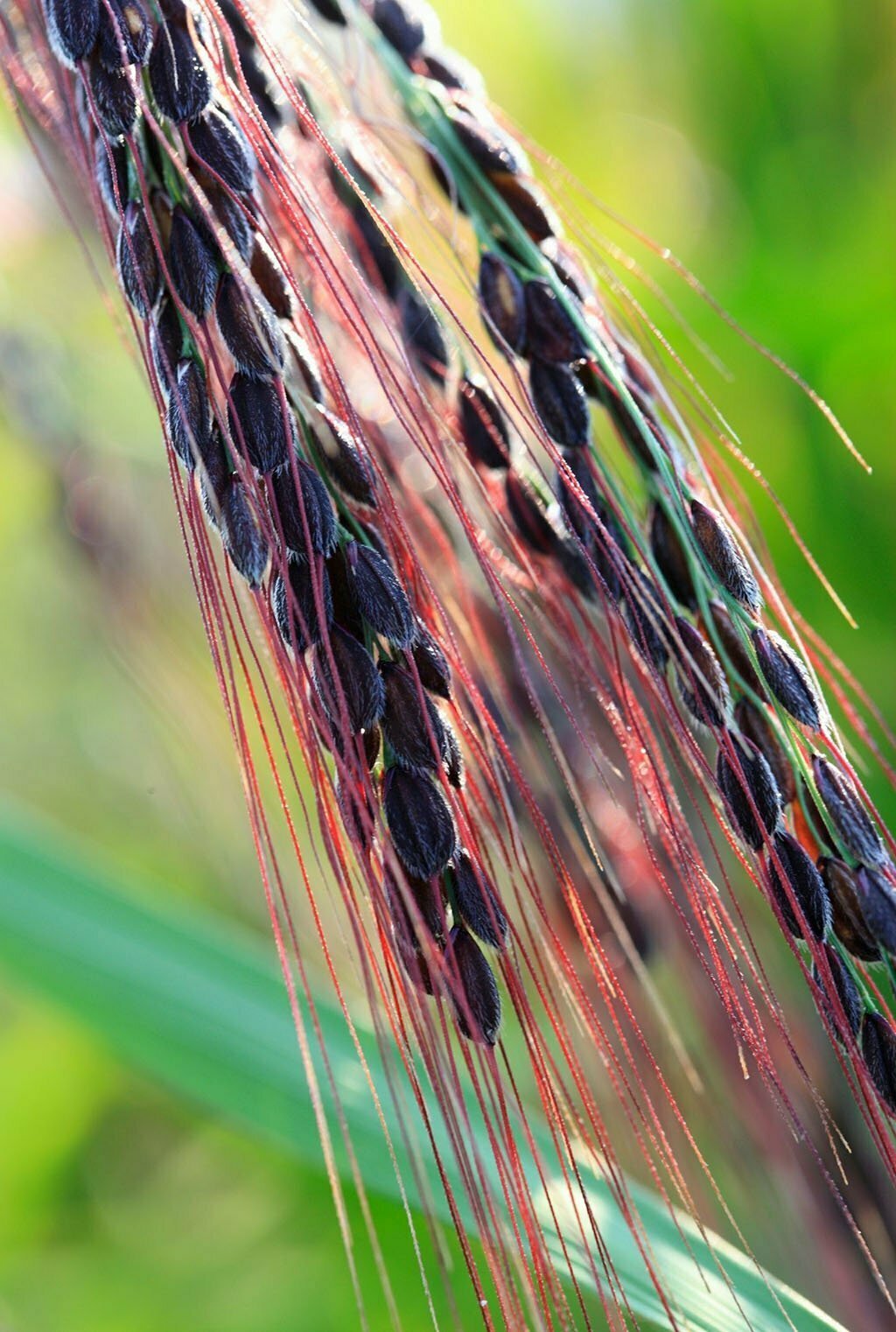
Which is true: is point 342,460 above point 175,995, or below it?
above

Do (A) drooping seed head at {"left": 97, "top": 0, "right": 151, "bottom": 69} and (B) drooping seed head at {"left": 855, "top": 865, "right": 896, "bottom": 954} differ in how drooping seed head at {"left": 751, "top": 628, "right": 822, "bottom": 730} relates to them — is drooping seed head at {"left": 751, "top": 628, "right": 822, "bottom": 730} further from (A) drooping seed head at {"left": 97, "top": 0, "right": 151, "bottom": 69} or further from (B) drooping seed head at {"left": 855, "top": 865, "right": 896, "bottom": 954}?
(A) drooping seed head at {"left": 97, "top": 0, "right": 151, "bottom": 69}

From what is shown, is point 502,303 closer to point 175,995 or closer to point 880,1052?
point 880,1052

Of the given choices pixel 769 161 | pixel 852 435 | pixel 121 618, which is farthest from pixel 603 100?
pixel 121 618

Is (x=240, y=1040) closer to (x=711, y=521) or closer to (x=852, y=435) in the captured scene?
(x=711, y=521)

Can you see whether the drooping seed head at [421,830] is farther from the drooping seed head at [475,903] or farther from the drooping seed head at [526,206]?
the drooping seed head at [526,206]

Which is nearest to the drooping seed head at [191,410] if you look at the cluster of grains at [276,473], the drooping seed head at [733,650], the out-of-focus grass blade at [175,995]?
the cluster of grains at [276,473]

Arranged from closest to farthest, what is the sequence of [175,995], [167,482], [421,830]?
[421,830], [175,995], [167,482]

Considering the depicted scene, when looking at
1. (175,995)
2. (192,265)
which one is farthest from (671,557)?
(175,995)

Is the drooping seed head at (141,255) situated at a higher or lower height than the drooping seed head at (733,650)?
lower
